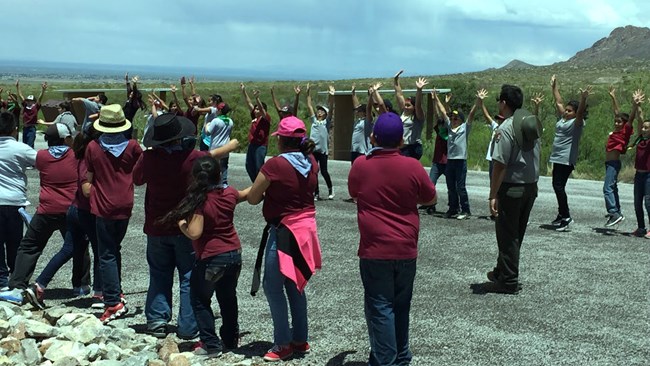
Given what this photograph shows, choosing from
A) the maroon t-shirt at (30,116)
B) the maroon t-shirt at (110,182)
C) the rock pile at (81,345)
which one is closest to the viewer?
the rock pile at (81,345)

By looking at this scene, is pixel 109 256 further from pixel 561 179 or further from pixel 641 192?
pixel 641 192

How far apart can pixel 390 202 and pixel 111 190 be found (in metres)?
2.62

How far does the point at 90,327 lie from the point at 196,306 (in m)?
0.96

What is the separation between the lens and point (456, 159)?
1321 centimetres

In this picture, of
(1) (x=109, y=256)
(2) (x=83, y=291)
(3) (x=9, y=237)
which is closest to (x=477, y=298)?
(1) (x=109, y=256)

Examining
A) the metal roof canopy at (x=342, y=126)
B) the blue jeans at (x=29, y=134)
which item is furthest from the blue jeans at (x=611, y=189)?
the blue jeans at (x=29, y=134)

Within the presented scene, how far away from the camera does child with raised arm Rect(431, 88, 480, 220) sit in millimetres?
13164

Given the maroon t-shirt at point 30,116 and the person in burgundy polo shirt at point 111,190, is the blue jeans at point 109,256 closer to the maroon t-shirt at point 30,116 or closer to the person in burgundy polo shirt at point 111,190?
the person in burgundy polo shirt at point 111,190

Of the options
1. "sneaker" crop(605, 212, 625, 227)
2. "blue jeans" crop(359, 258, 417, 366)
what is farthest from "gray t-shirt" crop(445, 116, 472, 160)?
"blue jeans" crop(359, 258, 417, 366)

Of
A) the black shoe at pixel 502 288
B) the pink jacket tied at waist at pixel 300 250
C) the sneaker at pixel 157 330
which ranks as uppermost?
the pink jacket tied at waist at pixel 300 250

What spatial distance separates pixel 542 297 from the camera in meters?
8.50

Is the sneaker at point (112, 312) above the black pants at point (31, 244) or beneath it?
beneath

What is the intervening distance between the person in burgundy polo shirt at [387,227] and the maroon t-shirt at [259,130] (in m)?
8.64

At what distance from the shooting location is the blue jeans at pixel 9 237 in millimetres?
8016
